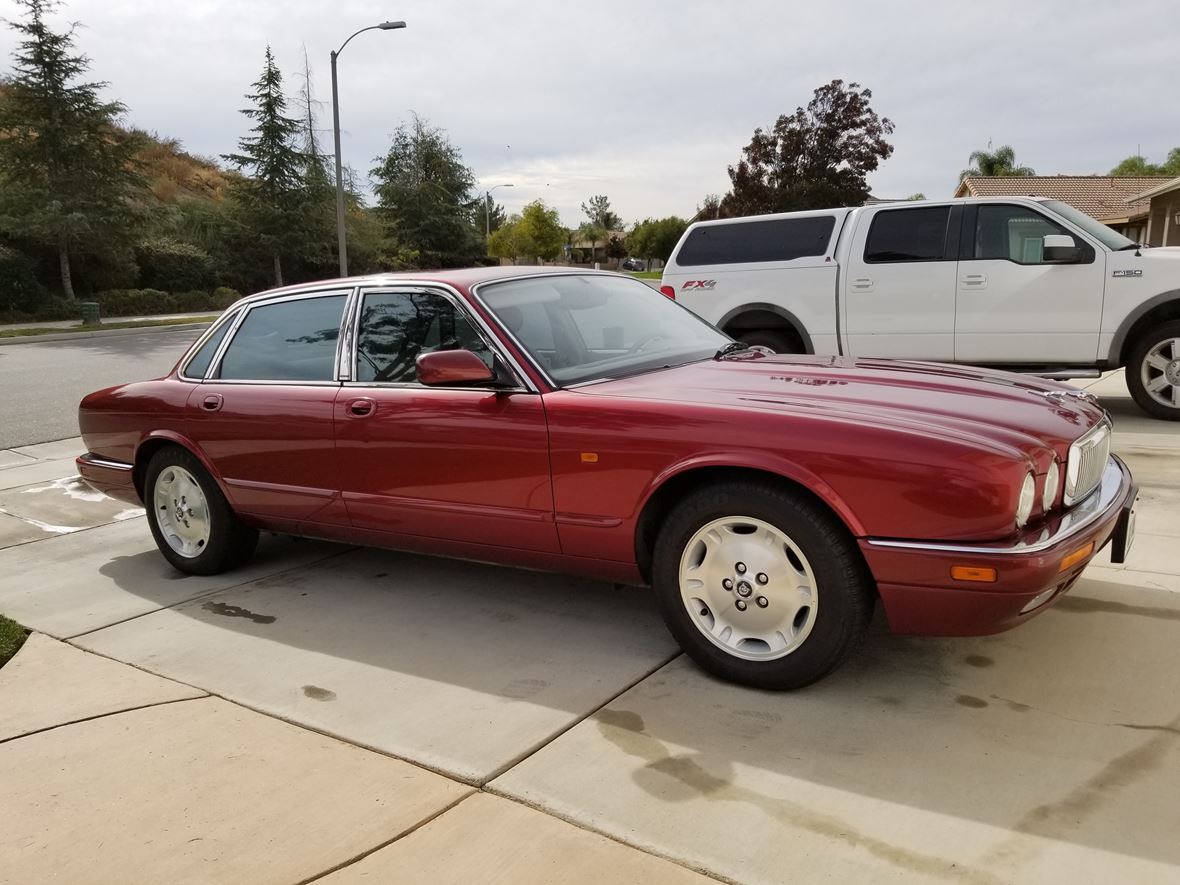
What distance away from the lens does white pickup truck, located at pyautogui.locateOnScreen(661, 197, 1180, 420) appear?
805 cm

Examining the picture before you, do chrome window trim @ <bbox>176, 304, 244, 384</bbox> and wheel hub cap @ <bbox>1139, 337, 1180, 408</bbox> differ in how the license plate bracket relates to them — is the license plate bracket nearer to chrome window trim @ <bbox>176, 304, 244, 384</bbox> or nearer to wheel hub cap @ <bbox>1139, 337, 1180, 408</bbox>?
chrome window trim @ <bbox>176, 304, 244, 384</bbox>

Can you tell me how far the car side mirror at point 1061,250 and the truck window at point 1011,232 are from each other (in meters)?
0.08

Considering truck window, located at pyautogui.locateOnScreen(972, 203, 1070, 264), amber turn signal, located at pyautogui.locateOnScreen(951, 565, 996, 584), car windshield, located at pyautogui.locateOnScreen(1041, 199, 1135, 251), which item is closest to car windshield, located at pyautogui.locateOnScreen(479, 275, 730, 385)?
amber turn signal, located at pyautogui.locateOnScreen(951, 565, 996, 584)

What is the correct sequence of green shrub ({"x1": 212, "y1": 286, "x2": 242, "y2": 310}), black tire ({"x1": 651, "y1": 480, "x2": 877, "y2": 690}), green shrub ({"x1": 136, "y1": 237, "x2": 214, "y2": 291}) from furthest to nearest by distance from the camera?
1. green shrub ({"x1": 212, "y1": 286, "x2": 242, "y2": 310})
2. green shrub ({"x1": 136, "y1": 237, "x2": 214, "y2": 291})
3. black tire ({"x1": 651, "y1": 480, "x2": 877, "y2": 690})

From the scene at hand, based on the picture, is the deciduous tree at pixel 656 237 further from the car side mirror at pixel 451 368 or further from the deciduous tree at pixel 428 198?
the car side mirror at pixel 451 368

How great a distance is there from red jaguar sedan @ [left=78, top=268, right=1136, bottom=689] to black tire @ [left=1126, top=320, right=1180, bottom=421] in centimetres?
489

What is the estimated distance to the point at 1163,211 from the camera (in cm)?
3062

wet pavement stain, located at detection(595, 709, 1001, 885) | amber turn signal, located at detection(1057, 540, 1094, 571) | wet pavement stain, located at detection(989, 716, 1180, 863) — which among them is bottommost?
wet pavement stain, located at detection(595, 709, 1001, 885)

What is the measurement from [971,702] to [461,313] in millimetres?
2546

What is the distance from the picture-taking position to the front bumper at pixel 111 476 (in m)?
5.38

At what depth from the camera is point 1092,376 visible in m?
7.76

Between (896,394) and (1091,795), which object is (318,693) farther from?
(1091,795)

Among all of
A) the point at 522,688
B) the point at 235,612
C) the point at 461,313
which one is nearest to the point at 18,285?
the point at 235,612

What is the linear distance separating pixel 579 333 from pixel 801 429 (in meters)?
1.45
